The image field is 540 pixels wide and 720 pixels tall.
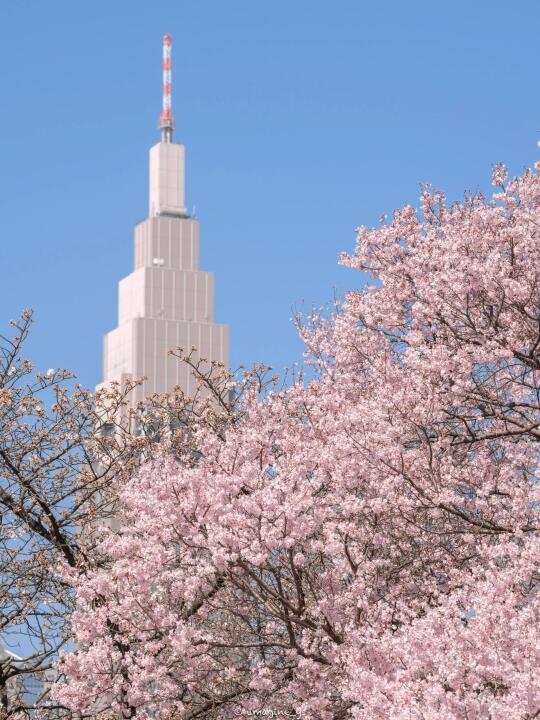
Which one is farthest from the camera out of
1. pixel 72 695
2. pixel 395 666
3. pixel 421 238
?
pixel 421 238

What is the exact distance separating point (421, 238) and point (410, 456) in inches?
225

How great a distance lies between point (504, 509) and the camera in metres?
15.5

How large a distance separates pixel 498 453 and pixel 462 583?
121 inches

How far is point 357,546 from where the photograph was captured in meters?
14.4

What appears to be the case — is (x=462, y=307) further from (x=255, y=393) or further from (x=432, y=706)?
(x=432, y=706)

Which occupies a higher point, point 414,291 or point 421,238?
point 421,238

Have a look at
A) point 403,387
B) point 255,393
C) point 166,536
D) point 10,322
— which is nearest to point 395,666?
point 166,536

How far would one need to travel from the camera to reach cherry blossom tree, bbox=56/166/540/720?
1248 cm

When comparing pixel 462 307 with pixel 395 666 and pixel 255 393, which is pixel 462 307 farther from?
pixel 395 666

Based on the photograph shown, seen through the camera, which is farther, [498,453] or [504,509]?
[498,453]

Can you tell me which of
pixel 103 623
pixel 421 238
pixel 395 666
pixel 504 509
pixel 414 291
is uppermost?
pixel 421 238

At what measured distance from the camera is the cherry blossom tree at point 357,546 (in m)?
12.5

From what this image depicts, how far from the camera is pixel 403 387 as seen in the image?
16672 mm

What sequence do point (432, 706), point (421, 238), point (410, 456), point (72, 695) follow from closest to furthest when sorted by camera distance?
1. point (432, 706)
2. point (72, 695)
3. point (410, 456)
4. point (421, 238)
